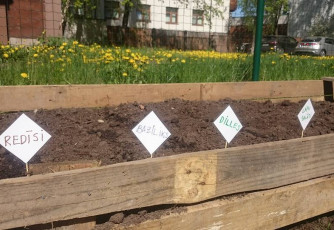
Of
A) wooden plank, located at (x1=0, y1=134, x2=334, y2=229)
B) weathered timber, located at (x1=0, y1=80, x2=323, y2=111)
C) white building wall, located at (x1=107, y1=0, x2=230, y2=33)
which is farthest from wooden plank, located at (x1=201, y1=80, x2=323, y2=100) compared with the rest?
white building wall, located at (x1=107, y1=0, x2=230, y2=33)

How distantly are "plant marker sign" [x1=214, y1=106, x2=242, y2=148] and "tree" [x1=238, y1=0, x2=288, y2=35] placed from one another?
21381 mm

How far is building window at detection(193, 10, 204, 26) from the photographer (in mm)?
17952

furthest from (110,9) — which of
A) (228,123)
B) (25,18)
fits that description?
(228,123)

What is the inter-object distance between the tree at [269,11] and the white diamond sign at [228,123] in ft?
70.1

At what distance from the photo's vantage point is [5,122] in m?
1.94

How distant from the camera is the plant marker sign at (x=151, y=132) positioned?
4.62ft

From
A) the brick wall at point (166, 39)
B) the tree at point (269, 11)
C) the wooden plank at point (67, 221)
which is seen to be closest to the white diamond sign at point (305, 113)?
the wooden plank at point (67, 221)

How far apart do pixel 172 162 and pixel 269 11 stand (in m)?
24.2

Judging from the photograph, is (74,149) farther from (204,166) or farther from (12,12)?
(12,12)

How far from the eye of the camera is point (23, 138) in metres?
1.25

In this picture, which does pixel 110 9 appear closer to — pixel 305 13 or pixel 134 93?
pixel 305 13

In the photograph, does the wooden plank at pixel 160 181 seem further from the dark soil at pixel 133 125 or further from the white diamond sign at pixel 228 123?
the white diamond sign at pixel 228 123

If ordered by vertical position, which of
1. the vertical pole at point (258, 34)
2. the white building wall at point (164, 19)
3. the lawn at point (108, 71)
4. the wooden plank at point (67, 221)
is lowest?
the wooden plank at point (67, 221)

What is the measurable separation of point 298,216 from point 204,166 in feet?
2.35
